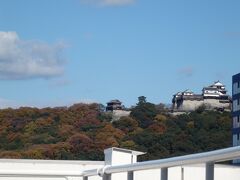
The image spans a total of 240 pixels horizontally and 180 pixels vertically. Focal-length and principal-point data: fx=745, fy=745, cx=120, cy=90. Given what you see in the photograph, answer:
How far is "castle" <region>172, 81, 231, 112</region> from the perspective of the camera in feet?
402

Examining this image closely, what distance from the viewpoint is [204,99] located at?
130 m

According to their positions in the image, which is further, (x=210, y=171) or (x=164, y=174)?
(x=164, y=174)

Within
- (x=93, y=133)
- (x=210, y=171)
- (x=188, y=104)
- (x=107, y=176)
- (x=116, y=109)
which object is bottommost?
(x=210, y=171)

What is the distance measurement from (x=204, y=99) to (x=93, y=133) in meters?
56.1

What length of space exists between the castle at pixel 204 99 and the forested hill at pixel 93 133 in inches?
1006

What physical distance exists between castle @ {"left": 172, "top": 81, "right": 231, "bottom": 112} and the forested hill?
25.6 m

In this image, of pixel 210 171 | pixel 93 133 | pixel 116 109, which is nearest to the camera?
pixel 210 171

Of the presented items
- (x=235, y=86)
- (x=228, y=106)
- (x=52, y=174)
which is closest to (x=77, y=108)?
(x=235, y=86)

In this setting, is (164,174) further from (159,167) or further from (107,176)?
(107,176)

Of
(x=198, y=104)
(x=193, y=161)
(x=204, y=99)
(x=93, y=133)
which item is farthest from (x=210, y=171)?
(x=204, y=99)

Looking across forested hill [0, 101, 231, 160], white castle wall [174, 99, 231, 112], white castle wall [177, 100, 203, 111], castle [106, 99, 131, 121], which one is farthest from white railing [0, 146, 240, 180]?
white castle wall [177, 100, 203, 111]

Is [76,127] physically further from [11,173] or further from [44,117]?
[11,173]

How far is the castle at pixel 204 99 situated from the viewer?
12244cm

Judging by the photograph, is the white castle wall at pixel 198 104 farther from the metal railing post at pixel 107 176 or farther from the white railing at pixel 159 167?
the metal railing post at pixel 107 176
